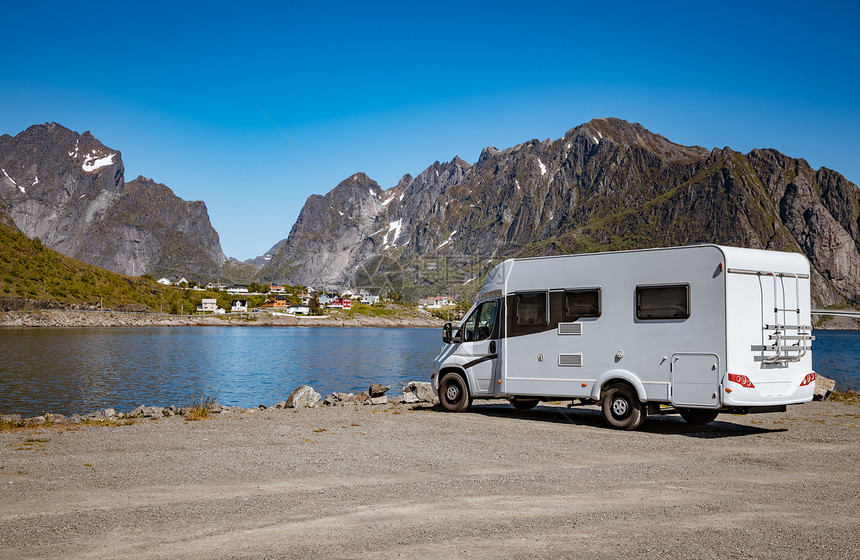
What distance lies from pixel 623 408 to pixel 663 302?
2.78 m

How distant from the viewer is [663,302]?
50.1 feet

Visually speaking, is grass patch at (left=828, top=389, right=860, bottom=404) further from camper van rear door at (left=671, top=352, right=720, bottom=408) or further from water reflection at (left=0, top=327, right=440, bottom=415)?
water reflection at (left=0, top=327, right=440, bottom=415)

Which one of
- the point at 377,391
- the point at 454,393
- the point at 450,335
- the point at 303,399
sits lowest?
the point at 303,399

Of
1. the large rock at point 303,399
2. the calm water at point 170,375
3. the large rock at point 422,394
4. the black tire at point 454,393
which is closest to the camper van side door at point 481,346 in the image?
the black tire at point 454,393

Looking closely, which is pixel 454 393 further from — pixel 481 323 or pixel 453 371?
pixel 481 323

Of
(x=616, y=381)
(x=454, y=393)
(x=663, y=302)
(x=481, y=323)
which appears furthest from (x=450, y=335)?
(x=663, y=302)

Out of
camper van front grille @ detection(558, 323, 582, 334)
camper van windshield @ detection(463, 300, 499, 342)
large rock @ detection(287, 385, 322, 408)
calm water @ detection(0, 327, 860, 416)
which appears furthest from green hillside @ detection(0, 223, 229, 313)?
Answer: camper van front grille @ detection(558, 323, 582, 334)

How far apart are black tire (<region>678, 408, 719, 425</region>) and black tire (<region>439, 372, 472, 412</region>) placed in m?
5.85

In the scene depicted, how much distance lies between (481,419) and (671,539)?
1096 cm

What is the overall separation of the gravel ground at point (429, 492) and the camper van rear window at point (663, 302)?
278 cm

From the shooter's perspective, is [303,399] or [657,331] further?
[303,399]

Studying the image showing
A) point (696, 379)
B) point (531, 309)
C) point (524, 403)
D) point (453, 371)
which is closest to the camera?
point (696, 379)

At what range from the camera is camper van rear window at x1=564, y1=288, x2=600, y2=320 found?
16.3m

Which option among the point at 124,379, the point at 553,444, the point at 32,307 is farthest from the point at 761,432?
the point at 32,307
